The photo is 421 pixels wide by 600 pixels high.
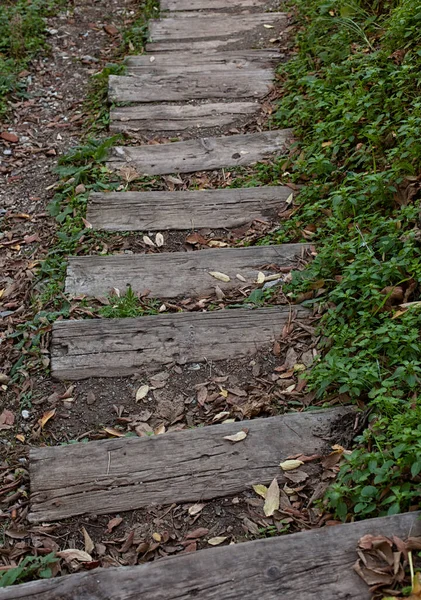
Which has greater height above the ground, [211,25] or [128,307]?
[211,25]

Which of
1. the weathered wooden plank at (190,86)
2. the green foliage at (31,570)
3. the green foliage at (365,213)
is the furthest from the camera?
the weathered wooden plank at (190,86)

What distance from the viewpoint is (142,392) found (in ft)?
9.29

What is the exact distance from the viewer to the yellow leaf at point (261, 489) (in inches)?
92.7

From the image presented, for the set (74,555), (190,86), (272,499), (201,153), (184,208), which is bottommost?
(74,555)

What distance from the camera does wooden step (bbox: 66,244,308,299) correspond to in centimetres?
331

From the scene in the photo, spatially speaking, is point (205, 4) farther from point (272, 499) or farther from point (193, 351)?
point (272, 499)

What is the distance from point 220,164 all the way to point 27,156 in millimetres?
1286

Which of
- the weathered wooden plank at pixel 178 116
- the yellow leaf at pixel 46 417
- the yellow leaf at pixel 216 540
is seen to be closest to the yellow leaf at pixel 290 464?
the yellow leaf at pixel 216 540

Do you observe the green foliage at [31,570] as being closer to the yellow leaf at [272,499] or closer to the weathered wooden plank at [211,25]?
the yellow leaf at [272,499]

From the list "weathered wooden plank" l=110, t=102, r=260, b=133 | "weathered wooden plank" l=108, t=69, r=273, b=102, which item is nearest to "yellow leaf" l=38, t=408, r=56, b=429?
"weathered wooden plank" l=110, t=102, r=260, b=133

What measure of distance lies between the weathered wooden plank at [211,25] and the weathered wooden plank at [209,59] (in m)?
0.35

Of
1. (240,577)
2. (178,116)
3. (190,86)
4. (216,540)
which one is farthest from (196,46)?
(240,577)

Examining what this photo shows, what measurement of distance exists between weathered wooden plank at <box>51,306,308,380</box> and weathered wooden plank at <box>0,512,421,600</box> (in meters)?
1.11

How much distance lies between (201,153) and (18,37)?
223 cm
